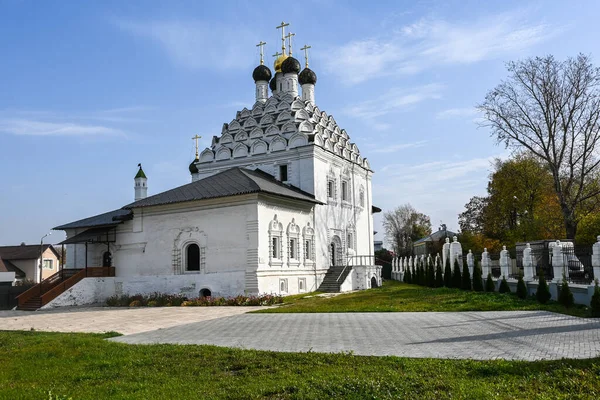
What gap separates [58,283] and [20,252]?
99.3 feet

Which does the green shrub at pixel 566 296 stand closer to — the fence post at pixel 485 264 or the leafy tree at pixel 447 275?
the fence post at pixel 485 264

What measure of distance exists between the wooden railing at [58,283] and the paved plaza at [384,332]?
23.7ft

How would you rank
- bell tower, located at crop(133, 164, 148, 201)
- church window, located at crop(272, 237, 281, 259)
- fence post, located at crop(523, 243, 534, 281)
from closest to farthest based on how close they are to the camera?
1. fence post, located at crop(523, 243, 534, 281)
2. church window, located at crop(272, 237, 281, 259)
3. bell tower, located at crop(133, 164, 148, 201)

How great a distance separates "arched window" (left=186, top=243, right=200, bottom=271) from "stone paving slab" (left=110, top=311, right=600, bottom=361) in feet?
31.0

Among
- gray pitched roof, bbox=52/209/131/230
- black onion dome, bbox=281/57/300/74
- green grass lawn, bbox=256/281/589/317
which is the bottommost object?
green grass lawn, bbox=256/281/589/317

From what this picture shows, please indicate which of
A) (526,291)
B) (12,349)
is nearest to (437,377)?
(12,349)

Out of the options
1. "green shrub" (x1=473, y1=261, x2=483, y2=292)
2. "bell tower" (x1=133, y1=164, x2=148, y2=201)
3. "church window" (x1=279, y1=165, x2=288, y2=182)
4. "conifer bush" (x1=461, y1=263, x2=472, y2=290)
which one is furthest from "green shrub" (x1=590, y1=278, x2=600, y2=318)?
"bell tower" (x1=133, y1=164, x2=148, y2=201)

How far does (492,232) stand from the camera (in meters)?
40.6

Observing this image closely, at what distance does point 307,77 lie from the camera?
3344 cm

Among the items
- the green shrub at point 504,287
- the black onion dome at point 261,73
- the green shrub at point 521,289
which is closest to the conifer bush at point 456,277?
the green shrub at point 504,287

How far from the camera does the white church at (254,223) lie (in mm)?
21672

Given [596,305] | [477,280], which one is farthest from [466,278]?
[596,305]

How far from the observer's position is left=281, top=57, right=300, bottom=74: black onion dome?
3234cm

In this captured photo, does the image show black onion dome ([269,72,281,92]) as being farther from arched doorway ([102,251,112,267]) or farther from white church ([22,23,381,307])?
arched doorway ([102,251,112,267])
